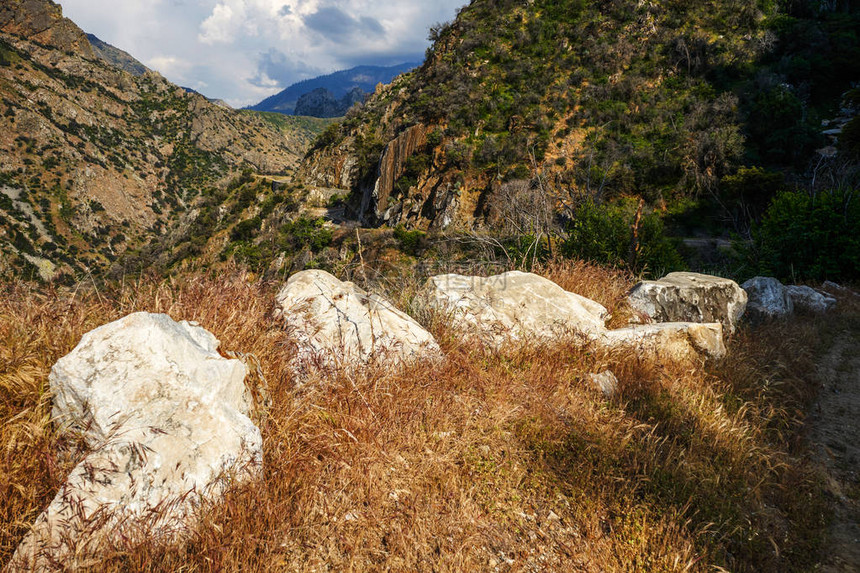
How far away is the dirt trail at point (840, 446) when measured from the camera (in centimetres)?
252

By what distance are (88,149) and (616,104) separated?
354ft

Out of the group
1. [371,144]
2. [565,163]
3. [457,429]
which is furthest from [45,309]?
[371,144]

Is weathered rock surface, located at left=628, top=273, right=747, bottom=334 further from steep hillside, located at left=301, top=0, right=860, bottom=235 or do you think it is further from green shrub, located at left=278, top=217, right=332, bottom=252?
green shrub, located at left=278, top=217, right=332, bottom=252

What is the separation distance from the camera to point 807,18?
32.4 m

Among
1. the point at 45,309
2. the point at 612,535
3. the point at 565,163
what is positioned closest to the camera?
the point at 612,535

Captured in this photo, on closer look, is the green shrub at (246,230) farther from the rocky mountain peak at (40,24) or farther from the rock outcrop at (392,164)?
the rocky mountain peak at (40,24)

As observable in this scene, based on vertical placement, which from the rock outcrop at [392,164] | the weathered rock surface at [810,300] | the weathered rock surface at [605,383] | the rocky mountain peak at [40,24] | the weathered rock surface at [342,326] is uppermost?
the rocky mountain peak at [40,24]

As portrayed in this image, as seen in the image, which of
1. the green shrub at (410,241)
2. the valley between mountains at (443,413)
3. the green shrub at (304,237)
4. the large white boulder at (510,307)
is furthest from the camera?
the green shrub at (304,237)

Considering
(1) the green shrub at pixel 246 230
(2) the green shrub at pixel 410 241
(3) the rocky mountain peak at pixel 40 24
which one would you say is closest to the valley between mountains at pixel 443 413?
(2) the green shrub at pixel 410 241

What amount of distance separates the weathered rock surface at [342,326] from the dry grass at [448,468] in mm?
178

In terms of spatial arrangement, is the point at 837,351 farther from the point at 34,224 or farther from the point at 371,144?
the point at 34,224

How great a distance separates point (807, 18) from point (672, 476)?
1954 inches

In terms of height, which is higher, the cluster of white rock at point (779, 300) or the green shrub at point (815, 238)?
the green shrub at point (815, 238)

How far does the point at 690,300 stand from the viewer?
5.46 meters
